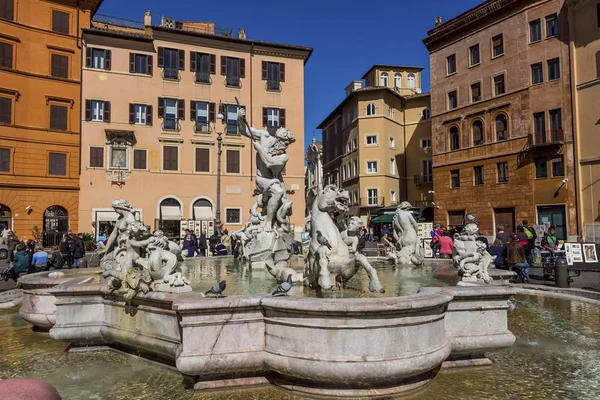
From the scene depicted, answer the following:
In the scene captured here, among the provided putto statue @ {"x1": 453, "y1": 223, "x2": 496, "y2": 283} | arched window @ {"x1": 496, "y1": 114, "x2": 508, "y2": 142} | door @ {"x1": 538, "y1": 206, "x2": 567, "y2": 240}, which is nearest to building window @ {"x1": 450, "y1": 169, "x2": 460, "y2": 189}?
arched window @ {"x1": 496, "y1": 114, "x2": 508, "y2": 142}

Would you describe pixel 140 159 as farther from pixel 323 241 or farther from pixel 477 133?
pixel 323 241

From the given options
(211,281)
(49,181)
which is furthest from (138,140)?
(211,281)

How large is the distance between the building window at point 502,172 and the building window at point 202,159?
67.1 feet

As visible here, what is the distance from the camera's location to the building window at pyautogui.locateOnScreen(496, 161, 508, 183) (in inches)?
1165

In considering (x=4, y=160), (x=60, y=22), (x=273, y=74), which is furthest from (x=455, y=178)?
(x=4, y=160)

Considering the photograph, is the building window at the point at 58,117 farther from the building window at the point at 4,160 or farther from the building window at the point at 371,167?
the building window at the point at 371,167

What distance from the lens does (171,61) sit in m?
32.8

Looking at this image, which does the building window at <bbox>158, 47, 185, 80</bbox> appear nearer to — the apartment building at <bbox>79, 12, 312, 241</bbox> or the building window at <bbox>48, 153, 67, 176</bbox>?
the apartment building at <bbox>79, 12, 312, 241</bbox>

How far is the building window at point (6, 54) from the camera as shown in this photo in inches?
1124

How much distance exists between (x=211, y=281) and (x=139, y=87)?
1159 inches

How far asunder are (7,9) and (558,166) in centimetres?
3599

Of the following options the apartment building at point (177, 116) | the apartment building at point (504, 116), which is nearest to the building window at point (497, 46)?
the apartment building at point (504, 116)

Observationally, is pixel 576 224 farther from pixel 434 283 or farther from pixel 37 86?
pixel 37 86

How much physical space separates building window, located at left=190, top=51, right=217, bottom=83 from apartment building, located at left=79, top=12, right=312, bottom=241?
7 cm
